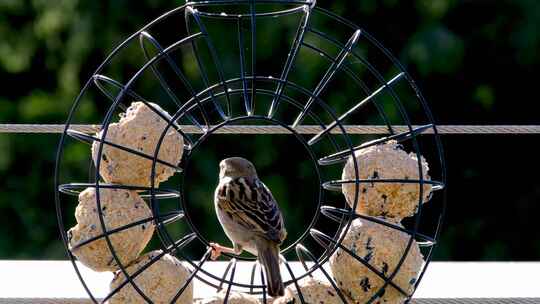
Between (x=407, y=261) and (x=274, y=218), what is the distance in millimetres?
337

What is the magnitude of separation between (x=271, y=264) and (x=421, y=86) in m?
3.25

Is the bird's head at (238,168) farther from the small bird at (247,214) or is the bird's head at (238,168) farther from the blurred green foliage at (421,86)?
the blurred green foliage at (421,86)

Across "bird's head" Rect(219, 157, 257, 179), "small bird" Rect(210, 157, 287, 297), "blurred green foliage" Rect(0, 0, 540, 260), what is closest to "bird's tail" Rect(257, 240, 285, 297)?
"small bird" Rect(210, 157, 287, 297)

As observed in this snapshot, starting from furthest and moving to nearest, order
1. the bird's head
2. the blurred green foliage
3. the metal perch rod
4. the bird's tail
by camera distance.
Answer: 1. the blurred green foliage
2. the bird's head
3. the metal perch rod
4. the bird's tail

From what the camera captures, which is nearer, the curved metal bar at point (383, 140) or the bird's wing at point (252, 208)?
the curved metal bar at point (383, 140)

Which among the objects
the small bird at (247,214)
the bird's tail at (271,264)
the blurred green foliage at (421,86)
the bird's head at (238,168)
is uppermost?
the blurred green foliage at (421,86)

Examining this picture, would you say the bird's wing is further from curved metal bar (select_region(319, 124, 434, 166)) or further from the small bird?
curved metal bar (select_region(319, 124, 434, 166))

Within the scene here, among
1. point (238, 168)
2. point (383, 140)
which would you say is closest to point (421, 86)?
point (238, 168)

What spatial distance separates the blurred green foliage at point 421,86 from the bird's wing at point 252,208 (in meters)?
2.58

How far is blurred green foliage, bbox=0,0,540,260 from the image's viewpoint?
5.42 m

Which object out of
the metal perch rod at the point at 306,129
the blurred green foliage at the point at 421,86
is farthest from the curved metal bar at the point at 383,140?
the blurred green foliage at the point at 421,86

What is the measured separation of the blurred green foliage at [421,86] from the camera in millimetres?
5422

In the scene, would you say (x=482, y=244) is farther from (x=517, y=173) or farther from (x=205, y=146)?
(x=205, y=146)

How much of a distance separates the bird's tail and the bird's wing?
0.02 meters
